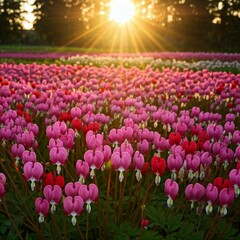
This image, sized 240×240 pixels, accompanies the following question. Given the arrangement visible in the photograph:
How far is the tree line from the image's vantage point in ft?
171

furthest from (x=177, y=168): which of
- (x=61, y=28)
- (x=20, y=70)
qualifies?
(x=61, y=28)

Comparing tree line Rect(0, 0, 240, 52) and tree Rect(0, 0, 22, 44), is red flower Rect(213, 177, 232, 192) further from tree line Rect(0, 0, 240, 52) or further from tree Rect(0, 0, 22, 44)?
tree Rect(0, 0, 22, 44)

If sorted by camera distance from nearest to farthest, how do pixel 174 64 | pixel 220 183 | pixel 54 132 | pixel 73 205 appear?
1. pixel 73 205
2. pixel 220 183
3. pixel 54 132
4. pixel 174 64

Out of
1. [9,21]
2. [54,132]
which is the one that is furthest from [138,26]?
[54,132]

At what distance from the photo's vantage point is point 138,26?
→ 65062mm

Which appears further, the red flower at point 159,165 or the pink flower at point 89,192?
the red flower at point 159,165

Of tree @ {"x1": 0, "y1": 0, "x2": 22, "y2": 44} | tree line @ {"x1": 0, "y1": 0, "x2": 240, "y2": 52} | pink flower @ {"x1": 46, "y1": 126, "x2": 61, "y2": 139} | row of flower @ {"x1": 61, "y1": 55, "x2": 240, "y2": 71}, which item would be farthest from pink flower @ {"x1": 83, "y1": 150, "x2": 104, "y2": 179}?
tree @ {"x1": 0, "y1": 0, "x2": 22, "y2": 44}

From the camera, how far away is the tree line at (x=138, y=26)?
171ft

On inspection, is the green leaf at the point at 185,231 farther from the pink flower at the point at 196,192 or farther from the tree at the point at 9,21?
the tree at the point at 9,21

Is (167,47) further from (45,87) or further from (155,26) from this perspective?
(45,87)

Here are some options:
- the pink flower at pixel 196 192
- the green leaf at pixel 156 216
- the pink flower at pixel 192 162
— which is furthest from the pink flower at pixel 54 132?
the pink flower at pixel 196 192

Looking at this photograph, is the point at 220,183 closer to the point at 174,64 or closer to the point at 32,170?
the point at 32,170

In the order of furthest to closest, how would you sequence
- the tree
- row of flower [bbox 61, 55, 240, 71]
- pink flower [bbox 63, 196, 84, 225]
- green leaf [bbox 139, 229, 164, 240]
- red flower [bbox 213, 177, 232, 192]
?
the tree
row of flower [bbox 61, 55, 240, 71]
green leaf [bbox 139, 229, 164, 240]
red flower [bbox 213, 177, 232, 192]
pink flower [bbox 63, 196, 84, 225]

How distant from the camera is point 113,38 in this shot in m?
73.8
